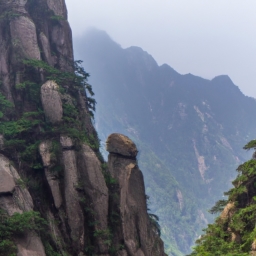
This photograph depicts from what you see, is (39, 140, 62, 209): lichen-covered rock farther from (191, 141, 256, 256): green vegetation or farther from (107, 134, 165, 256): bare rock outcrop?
(191, 141, 256, 256): green vegetation

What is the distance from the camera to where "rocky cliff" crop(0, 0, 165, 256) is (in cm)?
1545

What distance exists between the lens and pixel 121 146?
20.4m

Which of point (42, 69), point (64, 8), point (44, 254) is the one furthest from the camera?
point (64, 8)

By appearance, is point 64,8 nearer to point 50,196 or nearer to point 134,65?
point 50,196

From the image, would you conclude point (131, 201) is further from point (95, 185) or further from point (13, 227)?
Result: point (13, 227)

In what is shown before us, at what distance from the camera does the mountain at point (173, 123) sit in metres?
110

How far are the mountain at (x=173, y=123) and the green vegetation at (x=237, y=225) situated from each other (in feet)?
267

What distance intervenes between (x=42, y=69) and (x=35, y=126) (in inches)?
157

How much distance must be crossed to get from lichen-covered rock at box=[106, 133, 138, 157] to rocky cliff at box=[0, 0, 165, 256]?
6 centimetres

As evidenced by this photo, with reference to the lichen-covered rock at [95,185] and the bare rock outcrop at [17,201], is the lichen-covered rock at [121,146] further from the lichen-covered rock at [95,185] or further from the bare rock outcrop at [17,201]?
the bare rock outcrop at [17,201]

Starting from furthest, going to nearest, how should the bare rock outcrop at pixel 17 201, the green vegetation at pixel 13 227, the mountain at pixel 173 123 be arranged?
the mountain at pixel 173 123
the bare rock outcrop at pixel 17 201
the green vegetation at pixel 13 227

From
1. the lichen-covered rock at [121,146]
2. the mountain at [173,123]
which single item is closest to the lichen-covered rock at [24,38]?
the lichen-covered rock at [121,146]

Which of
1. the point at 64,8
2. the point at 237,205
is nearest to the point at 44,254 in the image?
the point at 237,205

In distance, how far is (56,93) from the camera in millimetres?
19922
